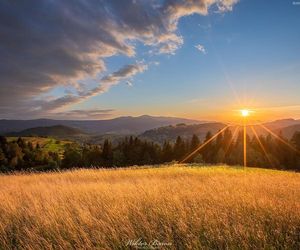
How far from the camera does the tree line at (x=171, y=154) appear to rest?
7212 centimetres

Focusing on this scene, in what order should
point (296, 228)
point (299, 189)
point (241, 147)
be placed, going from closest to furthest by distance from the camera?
1. point (296, 228)
2. point (299, 189)
3. point (241, 147)

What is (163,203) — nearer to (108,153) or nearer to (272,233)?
(272,233)

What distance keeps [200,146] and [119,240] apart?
7678cm

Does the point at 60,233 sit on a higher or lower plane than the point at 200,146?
higher

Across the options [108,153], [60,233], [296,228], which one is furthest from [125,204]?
[108,153]

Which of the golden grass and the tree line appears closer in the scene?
the golden grass

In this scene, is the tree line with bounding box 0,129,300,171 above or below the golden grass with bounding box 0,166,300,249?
below

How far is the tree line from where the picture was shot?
7212 cm

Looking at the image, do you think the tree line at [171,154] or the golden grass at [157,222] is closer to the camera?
the golden grass at [157,222]

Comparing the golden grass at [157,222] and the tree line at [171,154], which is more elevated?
the golden grass at [157,222]

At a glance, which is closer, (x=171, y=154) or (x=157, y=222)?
(x=157, y=222)

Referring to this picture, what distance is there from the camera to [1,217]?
6.75 m

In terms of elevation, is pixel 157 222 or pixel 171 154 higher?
pixel 157 222

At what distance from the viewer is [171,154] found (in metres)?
82.0
